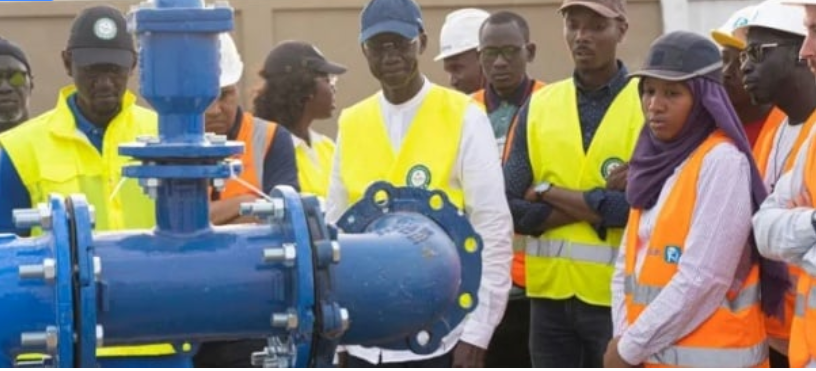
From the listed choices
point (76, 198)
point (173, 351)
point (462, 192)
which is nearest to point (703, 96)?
point (462, 192)

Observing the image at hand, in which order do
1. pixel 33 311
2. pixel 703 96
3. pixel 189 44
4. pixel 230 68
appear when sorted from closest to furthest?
pixel 33 311 < pixel 189 44 < pixel 703 96 < pixel 230 68

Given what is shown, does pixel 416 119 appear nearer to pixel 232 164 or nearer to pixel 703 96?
pixel 703 96

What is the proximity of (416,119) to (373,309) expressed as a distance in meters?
2.76

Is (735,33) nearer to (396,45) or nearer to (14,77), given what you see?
(396,45)

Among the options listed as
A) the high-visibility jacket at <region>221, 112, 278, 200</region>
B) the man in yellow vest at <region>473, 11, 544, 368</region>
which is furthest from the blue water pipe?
the man in yellow vest at <region>473, 11, 544, 368</region>

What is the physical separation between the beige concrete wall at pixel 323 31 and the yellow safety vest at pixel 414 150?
13.9ft

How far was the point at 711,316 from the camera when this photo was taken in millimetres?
4168

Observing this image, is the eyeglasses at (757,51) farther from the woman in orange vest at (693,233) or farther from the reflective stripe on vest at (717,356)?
the reflective stripe on vest at (717,356)

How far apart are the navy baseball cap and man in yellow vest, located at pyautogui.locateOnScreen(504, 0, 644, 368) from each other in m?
0.67

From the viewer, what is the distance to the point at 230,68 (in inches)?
204

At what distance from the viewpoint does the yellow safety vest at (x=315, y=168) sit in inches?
218

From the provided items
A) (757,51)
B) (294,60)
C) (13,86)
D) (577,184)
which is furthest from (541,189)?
(13,86)

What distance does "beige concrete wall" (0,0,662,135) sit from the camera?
31.1 feet

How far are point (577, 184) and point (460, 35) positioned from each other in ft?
8.52
